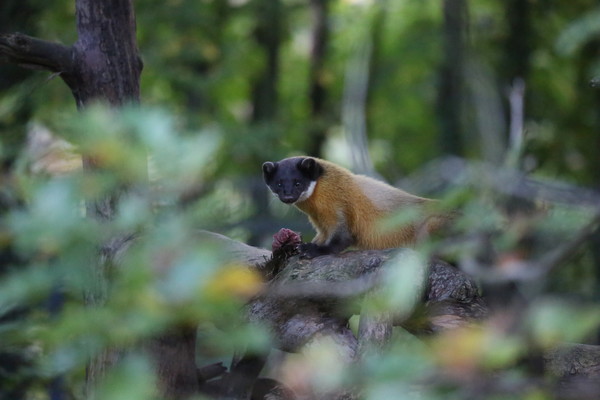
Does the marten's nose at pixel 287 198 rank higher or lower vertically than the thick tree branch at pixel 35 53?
lower

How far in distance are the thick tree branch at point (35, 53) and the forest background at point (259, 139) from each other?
237mm

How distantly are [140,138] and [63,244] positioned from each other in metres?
0.36

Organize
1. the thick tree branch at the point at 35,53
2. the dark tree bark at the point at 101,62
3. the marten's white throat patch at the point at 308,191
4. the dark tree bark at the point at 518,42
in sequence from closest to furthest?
1. the thick tree branch at the point at 35,53
2. the dark tree bark at the point at 101,62
3. the marten's white throat patch at the point at 308,191
4. the dark tree bark at the point at 518,42

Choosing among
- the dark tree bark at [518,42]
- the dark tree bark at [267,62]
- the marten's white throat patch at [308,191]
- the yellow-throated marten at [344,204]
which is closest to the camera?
the yellow-throated marten at [344,204]

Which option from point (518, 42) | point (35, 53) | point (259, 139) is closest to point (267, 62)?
point (259, 139)

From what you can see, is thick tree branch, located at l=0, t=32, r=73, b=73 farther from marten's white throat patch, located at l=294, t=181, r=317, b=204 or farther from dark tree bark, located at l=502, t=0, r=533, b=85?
dark tree bark, located at l=502, t=0, r=533, b=85

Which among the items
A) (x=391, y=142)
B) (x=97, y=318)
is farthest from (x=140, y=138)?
(x=391, y=142)

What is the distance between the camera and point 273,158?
1574cm

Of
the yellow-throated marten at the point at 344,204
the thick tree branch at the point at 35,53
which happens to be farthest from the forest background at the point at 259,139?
the yellow-throated marten at the point at 344,204

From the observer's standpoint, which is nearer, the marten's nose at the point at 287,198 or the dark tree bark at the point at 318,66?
the marten's nose at the point at 287,198

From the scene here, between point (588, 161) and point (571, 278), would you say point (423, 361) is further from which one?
point (588, 161)

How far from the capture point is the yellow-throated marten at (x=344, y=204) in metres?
7.46

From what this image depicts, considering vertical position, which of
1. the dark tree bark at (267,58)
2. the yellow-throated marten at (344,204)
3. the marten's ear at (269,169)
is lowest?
the yellow-throated marten at (344,204)

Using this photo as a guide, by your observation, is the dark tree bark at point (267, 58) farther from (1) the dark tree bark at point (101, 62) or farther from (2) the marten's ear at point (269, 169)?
(1) the dark tree bark at point (101, 62)
